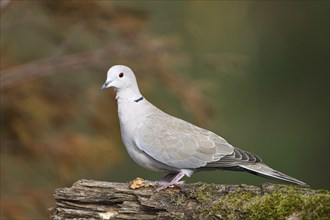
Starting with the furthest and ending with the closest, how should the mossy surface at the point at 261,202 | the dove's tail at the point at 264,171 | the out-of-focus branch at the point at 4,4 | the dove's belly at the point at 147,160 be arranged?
the out-of-focus branch at the point at 4,4 → the dove's belly at the point at 147,160 → the dove's tail at the point at 264,171 → the mossy surface at the point at 261,202

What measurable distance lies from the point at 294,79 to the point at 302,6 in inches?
37.2

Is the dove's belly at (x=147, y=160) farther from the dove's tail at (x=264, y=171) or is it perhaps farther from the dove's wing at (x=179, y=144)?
the dove's tail at (x=264, y=171)

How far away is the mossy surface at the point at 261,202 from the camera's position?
366cm

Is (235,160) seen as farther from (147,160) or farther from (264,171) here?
(147,160)

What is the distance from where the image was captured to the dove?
14.8 ft

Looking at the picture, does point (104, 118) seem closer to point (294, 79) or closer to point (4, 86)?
point (4, 86)

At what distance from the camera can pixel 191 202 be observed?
4.03 m

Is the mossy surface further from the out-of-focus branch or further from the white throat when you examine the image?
the out-of-focus branch

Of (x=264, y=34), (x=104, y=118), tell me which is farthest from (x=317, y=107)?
(x=104, y=118)

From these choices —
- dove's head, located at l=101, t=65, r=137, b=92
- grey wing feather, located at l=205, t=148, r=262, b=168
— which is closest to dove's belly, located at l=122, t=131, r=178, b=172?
grey wing feather, located at l=205, t=148, r=262, b=168

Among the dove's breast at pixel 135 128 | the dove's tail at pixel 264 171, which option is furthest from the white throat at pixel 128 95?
the dove's tail at pixel 264 171

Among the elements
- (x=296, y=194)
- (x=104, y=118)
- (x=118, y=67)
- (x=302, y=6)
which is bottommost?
(x=296, y=194)

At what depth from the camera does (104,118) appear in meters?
6.50

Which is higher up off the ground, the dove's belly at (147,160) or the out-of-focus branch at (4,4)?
the out-of-focus branch at (4,4)
